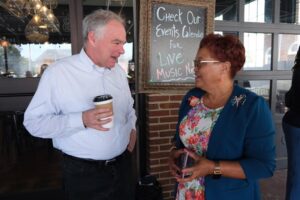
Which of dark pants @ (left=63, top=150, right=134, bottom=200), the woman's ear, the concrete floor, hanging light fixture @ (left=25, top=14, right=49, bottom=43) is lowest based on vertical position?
the concrete floor

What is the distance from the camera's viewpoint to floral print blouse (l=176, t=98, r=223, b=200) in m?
1.42

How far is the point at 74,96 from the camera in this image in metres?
1.62

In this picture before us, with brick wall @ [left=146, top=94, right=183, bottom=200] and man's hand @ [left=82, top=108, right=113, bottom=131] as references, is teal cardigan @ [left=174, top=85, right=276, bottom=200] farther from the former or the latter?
brick wall @ [left=146, top=94, right=183, bottom=200]

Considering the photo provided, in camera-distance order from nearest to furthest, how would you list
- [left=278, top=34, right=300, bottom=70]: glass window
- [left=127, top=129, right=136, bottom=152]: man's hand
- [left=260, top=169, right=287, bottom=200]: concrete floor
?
1. [left=127, top=129, right=136, bottom=152]: man's hand
2. [left=260, top=169, right=287, bottom=200]: concrete floor
3. [left=278, top=34, right=300, bottom=70]: glass window

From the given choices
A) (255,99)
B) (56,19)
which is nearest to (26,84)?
(56,19)

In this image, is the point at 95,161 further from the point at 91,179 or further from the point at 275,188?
the point at 275,188

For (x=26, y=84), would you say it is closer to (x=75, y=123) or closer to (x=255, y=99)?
(x=75, y=123)

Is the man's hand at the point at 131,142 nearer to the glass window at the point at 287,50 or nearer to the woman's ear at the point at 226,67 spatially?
the woman's ear at the point at 226,67

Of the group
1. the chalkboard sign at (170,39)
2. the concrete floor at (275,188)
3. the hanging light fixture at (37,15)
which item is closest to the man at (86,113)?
the chalkboard sign at (170,39)

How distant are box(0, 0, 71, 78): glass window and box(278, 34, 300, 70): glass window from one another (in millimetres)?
2833

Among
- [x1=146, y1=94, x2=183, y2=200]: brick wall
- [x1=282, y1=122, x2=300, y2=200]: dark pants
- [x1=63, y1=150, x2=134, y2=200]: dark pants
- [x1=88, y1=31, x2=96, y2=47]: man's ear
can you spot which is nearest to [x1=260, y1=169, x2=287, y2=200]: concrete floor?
[x1=146, y1=94, x2=183, y2=200]: brick wall

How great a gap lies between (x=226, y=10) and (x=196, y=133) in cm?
239

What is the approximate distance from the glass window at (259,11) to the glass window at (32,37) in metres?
2.24

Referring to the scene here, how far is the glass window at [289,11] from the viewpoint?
3.57 meters
